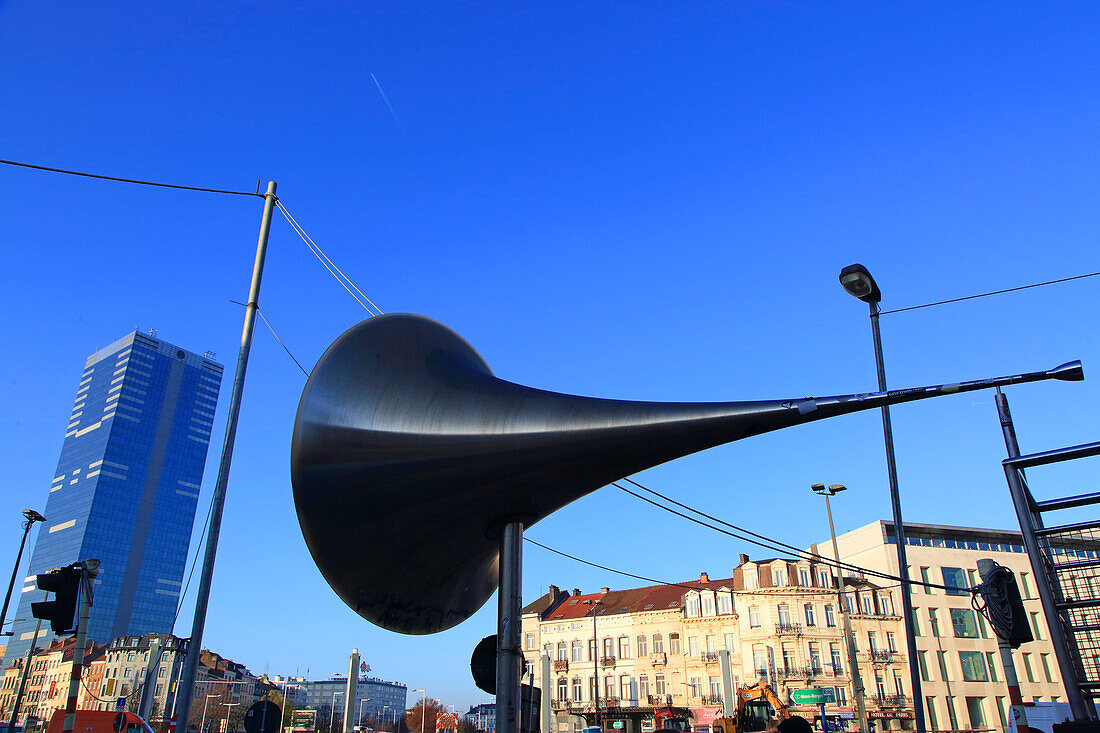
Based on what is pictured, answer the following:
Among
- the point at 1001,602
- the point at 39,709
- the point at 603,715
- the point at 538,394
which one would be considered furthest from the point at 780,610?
the point at 39,709

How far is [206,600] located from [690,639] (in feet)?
134

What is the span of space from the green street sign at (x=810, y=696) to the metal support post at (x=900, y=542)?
1305 inches

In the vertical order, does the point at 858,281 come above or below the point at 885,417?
above

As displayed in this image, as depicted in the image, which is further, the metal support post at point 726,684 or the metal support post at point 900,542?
the metal support post at point 726,684

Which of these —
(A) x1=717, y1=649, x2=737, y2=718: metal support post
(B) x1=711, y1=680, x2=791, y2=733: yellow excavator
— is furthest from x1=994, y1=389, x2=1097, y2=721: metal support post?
(A) x1=717, y1=649, x2=737, y2=718: metal support post

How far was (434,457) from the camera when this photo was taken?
4.13m

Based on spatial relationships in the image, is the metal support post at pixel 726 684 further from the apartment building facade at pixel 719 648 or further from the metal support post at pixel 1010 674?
the metal support post at pixel 1010 674

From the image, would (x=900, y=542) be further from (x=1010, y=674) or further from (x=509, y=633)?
(x=509, y=633)

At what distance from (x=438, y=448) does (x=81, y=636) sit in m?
5.48

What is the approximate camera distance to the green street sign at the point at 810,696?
36.6 meters

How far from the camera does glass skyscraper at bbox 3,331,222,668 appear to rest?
138 metres

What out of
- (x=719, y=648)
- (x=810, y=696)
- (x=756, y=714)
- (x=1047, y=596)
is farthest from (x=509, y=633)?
(x=719, y=648)

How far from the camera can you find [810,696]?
36.8m

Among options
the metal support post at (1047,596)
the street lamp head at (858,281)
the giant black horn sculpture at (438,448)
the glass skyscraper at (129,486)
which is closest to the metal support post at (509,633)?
the giant black horn sculpture at (438,448)
